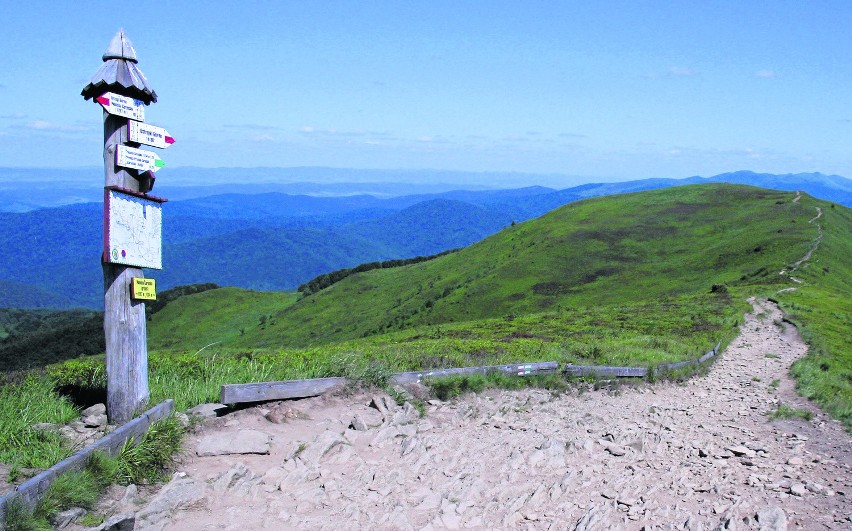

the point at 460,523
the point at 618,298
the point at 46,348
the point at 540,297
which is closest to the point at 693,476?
the point at 460,523

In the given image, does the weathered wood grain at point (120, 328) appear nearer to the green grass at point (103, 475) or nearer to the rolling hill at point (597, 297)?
the green grass at point (103, 475)

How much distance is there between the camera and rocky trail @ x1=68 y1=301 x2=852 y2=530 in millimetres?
7590

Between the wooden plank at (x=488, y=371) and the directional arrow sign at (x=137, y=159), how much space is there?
16.8 ft

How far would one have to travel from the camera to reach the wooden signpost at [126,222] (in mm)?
9289

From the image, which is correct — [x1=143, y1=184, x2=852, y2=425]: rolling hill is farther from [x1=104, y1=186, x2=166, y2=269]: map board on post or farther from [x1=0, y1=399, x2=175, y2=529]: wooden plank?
[x1=104, y1=186, x2=166, y2=269]: map board on post

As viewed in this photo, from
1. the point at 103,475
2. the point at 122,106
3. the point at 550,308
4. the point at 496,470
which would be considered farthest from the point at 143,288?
the point at 550,308

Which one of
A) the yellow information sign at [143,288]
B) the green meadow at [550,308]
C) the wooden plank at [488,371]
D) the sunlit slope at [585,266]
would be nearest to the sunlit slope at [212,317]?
the green meadow at [550,308]

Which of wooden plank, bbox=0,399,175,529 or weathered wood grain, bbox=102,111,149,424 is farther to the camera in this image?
weathered wood grain, bbox=102,111,149,424

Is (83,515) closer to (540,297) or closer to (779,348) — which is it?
(779,348)

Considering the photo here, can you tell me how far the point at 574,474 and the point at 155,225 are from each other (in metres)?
6.48

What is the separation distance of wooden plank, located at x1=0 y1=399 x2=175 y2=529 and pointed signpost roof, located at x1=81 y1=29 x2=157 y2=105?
419cm

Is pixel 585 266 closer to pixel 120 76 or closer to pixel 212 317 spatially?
pixel 212 317

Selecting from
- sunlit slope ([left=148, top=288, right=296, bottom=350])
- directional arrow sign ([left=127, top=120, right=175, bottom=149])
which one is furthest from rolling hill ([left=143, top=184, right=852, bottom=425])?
directional arrow sign ([left=127, top=120, right=175, bottom=149])

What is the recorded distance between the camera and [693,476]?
882cm
